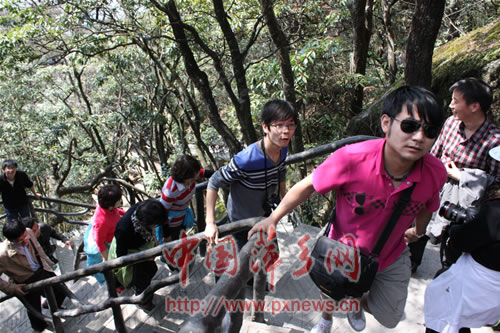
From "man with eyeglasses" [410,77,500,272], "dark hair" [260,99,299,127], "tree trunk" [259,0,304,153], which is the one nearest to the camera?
"dark hair" [260,99,299,127]

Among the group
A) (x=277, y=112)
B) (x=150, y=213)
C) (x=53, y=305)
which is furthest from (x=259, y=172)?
(x=53, y=305)

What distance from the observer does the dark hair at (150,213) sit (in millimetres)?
2887

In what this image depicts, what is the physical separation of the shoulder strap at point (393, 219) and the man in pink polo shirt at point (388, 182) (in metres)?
0.02

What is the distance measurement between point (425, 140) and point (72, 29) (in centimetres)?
744

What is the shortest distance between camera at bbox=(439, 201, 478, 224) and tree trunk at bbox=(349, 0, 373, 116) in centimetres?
587

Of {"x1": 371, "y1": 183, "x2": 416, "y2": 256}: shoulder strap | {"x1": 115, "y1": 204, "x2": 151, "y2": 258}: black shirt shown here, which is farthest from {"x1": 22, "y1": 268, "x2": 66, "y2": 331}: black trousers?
{"x1": 371, "y1": 183, "x2": 416, "y2": 256}: shoulder strap

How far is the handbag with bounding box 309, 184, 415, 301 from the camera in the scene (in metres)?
1.76

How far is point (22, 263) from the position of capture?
3.41 metres

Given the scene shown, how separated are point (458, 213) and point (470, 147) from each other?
921 mm

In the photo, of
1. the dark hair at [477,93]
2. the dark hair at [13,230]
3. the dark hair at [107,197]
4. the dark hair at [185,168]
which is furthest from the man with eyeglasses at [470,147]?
the dark hair at [13,230]

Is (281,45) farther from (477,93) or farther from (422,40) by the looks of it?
(477,93)

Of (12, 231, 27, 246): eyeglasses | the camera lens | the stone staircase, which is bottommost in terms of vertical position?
the stone staircase

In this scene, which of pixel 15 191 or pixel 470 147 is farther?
pixel 15 191

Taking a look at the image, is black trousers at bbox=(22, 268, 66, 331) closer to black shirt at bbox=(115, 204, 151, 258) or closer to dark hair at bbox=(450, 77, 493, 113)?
black shirt at bbox=(115, 204, 151, 258)
